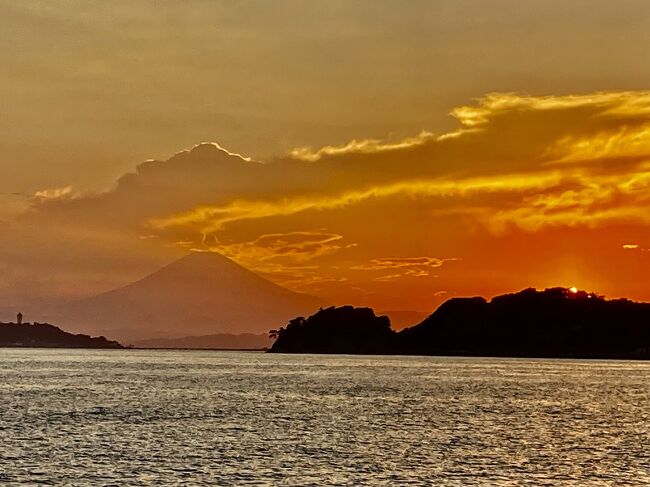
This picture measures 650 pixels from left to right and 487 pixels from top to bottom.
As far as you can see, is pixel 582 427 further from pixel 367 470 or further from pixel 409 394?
pixel 409 394

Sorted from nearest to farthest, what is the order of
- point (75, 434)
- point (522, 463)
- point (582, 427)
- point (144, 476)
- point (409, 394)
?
point (144, 476)
point (522, 463)
point (75, 434)
point (582, 427)
point (409, 394)

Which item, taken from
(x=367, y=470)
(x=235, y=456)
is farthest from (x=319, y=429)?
(x=367, y=470)

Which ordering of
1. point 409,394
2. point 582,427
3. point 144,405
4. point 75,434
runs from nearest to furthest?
point 75,434
point 582,427
point 144,405
point 409,394

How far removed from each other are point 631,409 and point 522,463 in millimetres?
75606

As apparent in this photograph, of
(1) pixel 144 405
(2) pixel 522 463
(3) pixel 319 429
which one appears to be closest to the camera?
(2) pixel 522 463

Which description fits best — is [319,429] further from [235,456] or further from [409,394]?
[409,394]

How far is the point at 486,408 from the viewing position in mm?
147625

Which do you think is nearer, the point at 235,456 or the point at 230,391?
the point at 235,456

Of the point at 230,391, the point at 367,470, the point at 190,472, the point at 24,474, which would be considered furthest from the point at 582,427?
the point at 230,391

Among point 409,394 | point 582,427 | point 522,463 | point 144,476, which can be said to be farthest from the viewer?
point 409,394

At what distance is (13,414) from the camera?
409ft

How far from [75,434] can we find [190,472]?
29411mm

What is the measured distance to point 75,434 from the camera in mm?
101625

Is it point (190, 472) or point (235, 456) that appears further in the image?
point (235, 456)
